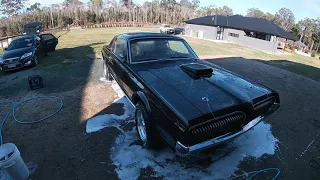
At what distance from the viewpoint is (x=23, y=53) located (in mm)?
8016

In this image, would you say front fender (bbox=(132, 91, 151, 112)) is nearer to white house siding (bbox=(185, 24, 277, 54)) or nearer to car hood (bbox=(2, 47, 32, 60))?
car hood (bbox=(2, 47, 32, 60))

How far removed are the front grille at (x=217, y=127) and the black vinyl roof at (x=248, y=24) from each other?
70.6 ft

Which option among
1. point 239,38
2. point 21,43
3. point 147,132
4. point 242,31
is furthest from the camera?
point 239,38

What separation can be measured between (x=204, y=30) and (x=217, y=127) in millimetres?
27460

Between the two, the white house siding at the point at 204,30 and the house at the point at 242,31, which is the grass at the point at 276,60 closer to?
the house at the point at 242,31

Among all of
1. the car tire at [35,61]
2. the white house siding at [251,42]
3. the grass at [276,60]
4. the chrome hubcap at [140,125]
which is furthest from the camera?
the white house siding at [251,42]

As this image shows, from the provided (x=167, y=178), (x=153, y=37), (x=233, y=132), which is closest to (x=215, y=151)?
(x=233, y=132)

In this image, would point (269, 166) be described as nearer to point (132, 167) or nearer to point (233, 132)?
point (233, 132)

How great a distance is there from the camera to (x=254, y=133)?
3936mm

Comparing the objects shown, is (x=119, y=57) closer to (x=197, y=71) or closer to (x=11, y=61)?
(x=197, y=71)

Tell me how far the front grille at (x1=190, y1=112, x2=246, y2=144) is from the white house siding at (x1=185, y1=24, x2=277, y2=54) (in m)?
20.0

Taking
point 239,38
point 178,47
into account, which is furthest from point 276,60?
point 178,47

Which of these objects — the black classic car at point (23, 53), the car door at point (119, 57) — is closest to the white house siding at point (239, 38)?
the car door at point (119, 57)

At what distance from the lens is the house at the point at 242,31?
68.3 feet
